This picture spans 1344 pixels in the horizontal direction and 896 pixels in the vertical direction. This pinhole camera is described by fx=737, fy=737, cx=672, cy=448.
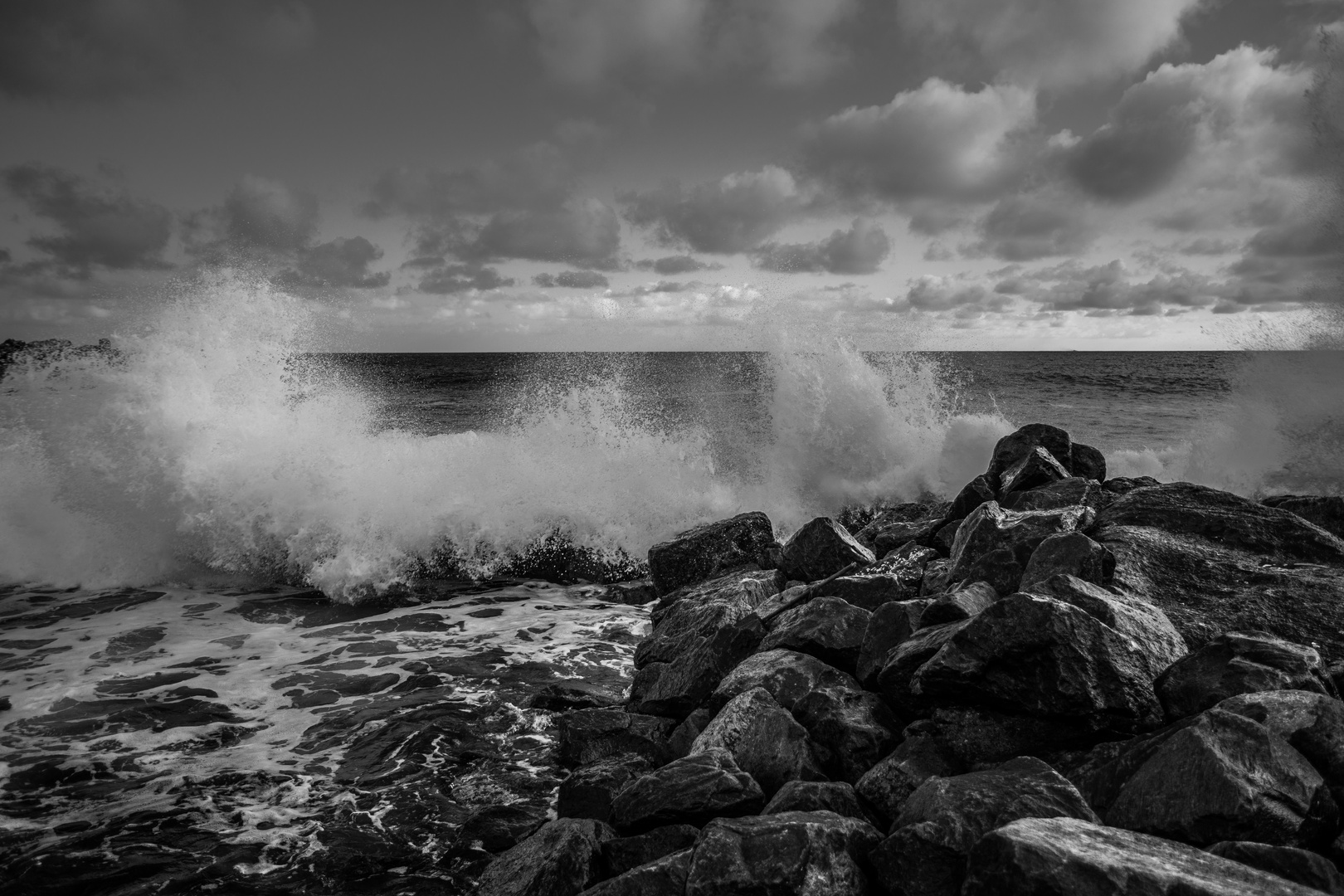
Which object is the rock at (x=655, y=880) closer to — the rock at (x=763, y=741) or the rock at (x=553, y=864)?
the rock at (x=553, y=864)

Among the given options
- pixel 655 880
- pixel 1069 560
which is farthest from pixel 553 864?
pixel 1069 560

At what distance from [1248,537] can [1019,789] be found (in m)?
3.70

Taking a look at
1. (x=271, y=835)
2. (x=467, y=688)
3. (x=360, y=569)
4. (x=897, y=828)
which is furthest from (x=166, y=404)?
(x=897, y=828)

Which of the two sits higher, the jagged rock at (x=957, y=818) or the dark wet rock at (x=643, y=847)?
the jagged rock at (x=957, y=818)

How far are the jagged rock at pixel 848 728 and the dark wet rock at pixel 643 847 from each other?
3.13 ft

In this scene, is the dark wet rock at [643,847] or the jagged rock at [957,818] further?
the dark wet rock at [643,847]

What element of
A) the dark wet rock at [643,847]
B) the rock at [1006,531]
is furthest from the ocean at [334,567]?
the rock at [1006,531]

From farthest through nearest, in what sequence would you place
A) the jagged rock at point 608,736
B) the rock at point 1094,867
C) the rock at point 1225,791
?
the jagged rock at point 608,736 → the rock at point 1225,791 → the rock at point 1094,867

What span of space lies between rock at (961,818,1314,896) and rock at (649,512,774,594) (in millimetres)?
6250

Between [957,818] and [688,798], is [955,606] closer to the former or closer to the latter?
[957,818]

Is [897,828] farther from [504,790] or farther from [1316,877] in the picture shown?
[504,790]

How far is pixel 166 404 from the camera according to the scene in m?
11.7

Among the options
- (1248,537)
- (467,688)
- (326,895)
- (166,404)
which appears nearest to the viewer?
(326,895)

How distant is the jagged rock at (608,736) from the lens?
518 centimetres
